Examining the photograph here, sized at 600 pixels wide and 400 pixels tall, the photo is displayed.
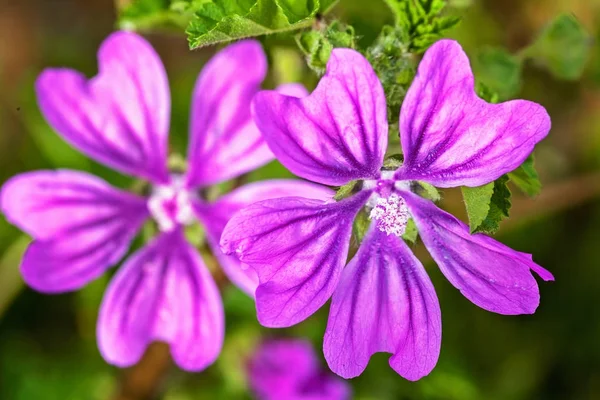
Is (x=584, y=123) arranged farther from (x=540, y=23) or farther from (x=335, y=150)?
(x=335, y=150)

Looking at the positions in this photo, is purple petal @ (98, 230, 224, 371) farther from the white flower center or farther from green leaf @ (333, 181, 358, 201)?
green leaf @ (333, 181, 358, 201)

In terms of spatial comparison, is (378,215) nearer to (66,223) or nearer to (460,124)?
Result: (460,124)

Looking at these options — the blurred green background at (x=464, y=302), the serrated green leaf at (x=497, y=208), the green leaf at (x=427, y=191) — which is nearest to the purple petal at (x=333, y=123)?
the green leaf at (x=427, y=191)

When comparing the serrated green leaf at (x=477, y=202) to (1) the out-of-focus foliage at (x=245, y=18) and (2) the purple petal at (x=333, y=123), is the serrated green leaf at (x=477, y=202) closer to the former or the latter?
(2) the purple petal at (x=333, y=123)

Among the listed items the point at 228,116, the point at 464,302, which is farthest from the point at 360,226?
the point at 464,302

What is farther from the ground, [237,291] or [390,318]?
[390,318]

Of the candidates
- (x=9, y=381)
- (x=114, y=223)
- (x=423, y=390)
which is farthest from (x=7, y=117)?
(x=423, y=390)
